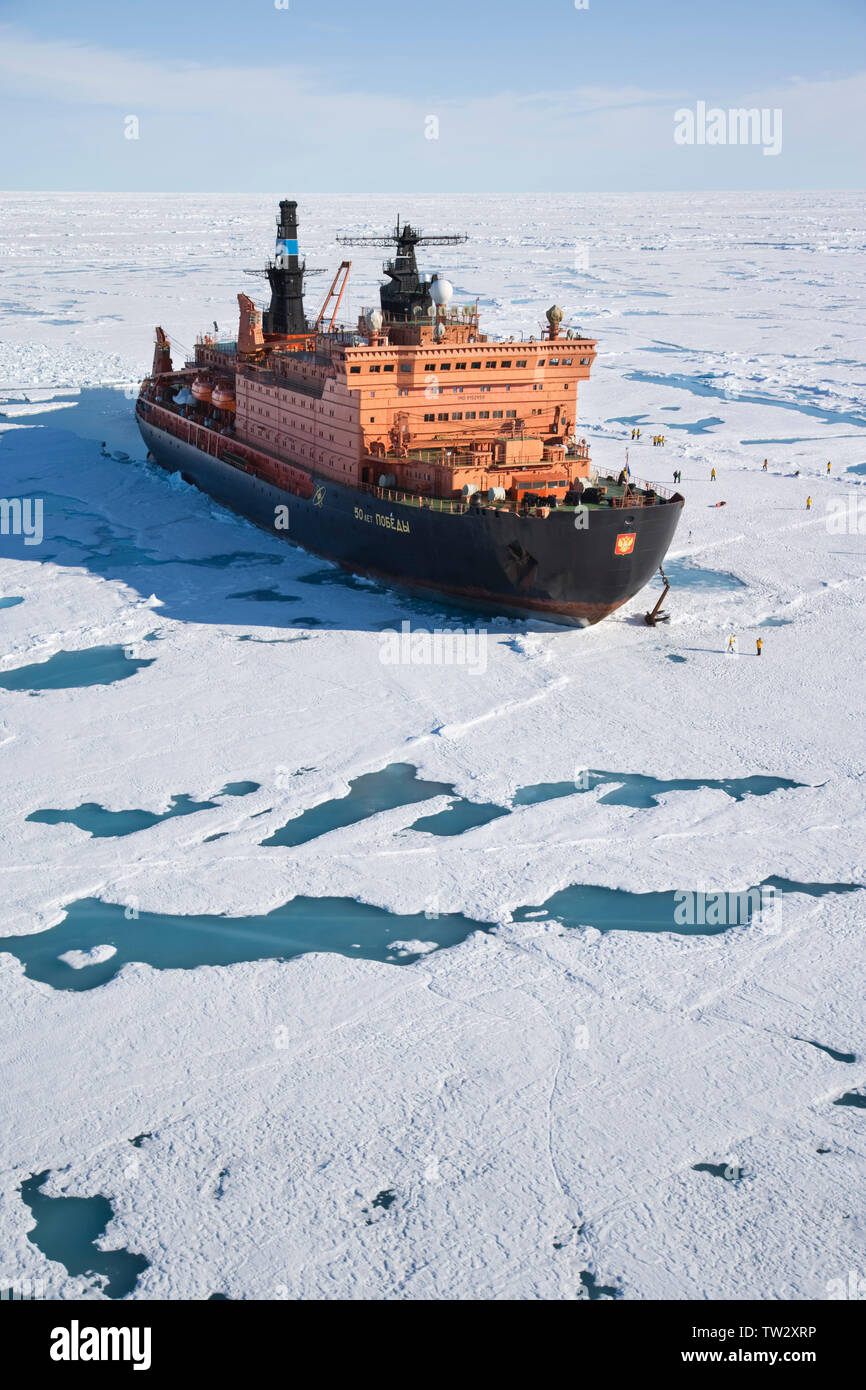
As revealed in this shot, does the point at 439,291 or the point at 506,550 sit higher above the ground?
the point at 439,291

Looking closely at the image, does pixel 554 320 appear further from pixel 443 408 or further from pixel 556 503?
pixel 556 503

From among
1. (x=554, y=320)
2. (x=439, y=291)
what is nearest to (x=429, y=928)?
(x=554, y=320)

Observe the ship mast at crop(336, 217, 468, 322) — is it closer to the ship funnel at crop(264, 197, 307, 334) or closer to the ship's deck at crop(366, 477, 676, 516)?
the ship's deck at crop(366, 477, 676, 516)

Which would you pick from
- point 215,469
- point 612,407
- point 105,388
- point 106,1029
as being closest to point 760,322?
point 612,407

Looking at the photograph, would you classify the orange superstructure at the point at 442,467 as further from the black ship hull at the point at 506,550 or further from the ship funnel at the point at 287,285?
the ship funnel at the point at 287,285

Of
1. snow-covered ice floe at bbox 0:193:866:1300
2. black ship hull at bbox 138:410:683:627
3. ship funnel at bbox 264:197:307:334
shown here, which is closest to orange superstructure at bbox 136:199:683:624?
black ship hull at bbox 138:410:683:627
